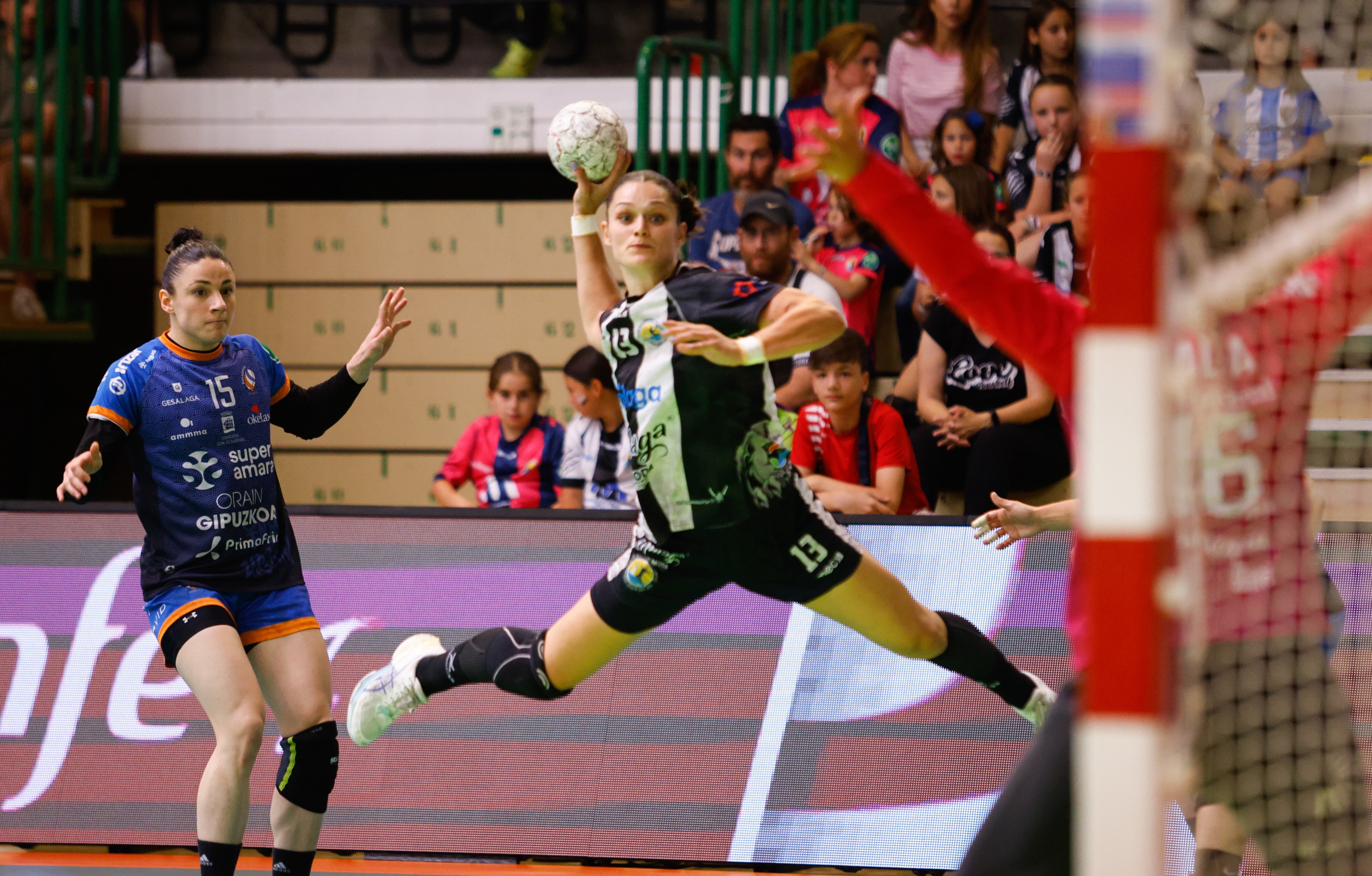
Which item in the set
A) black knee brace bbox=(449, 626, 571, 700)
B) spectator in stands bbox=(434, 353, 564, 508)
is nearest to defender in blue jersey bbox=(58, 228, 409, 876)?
black knee brace bbox=(449, 626, 571, 700)

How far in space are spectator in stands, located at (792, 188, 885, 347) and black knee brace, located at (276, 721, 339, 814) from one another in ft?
11.5

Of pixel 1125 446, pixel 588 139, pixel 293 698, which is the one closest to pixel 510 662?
pixel 293 698

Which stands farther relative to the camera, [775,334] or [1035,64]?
[1035,64]

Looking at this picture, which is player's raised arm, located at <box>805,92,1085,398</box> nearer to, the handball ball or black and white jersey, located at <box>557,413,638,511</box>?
the handball ball

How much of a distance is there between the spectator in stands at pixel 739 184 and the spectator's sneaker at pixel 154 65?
14.6ft

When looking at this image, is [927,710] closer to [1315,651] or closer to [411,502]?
[1315,651]

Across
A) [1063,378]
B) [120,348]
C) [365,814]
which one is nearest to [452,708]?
[365,814]

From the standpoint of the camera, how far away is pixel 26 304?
842 cm

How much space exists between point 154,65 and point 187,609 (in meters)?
6.71

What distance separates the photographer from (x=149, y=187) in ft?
32.3

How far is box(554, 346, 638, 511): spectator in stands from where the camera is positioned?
6316 mm

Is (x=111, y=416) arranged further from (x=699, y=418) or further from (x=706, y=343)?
(x=706, y=343)

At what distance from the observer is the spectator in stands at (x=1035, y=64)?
7.44 m

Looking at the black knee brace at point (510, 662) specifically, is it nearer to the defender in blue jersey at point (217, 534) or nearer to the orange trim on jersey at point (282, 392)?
the defender in blue jersey at point (217, 534)
